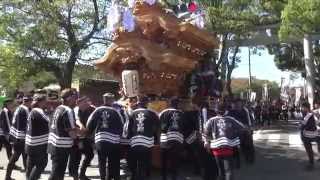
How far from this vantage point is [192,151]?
Result: 42.0 feet

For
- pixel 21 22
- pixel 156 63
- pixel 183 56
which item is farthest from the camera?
pixel 21 22

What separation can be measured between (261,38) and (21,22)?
552 inches

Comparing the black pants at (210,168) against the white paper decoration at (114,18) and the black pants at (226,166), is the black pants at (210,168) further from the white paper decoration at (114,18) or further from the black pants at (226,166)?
the white paper decoration at (114,18)

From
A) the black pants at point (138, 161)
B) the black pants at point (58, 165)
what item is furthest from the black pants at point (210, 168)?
the black pants at point (58, 165)

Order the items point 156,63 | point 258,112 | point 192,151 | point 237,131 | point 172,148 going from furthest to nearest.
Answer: point 258,112 → point 156,63 → point 192,151 → point 172,148 → point 237,131

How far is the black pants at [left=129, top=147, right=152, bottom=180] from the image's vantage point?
1049 centimetres

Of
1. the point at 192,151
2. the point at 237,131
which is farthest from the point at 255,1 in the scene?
the point at 237,131

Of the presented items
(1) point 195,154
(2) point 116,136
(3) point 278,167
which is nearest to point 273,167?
(3) point 278,167

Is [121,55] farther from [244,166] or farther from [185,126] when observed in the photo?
[244,166]

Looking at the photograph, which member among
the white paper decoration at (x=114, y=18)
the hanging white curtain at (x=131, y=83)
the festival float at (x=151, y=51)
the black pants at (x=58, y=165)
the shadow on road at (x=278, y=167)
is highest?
the white paper decoration at (x=114, y=18)

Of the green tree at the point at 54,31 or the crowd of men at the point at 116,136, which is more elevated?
the green tree at the point at 54,31

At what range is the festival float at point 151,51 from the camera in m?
14.2

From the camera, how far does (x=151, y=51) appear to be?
46.6ft

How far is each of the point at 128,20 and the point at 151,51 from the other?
39.3 inches
